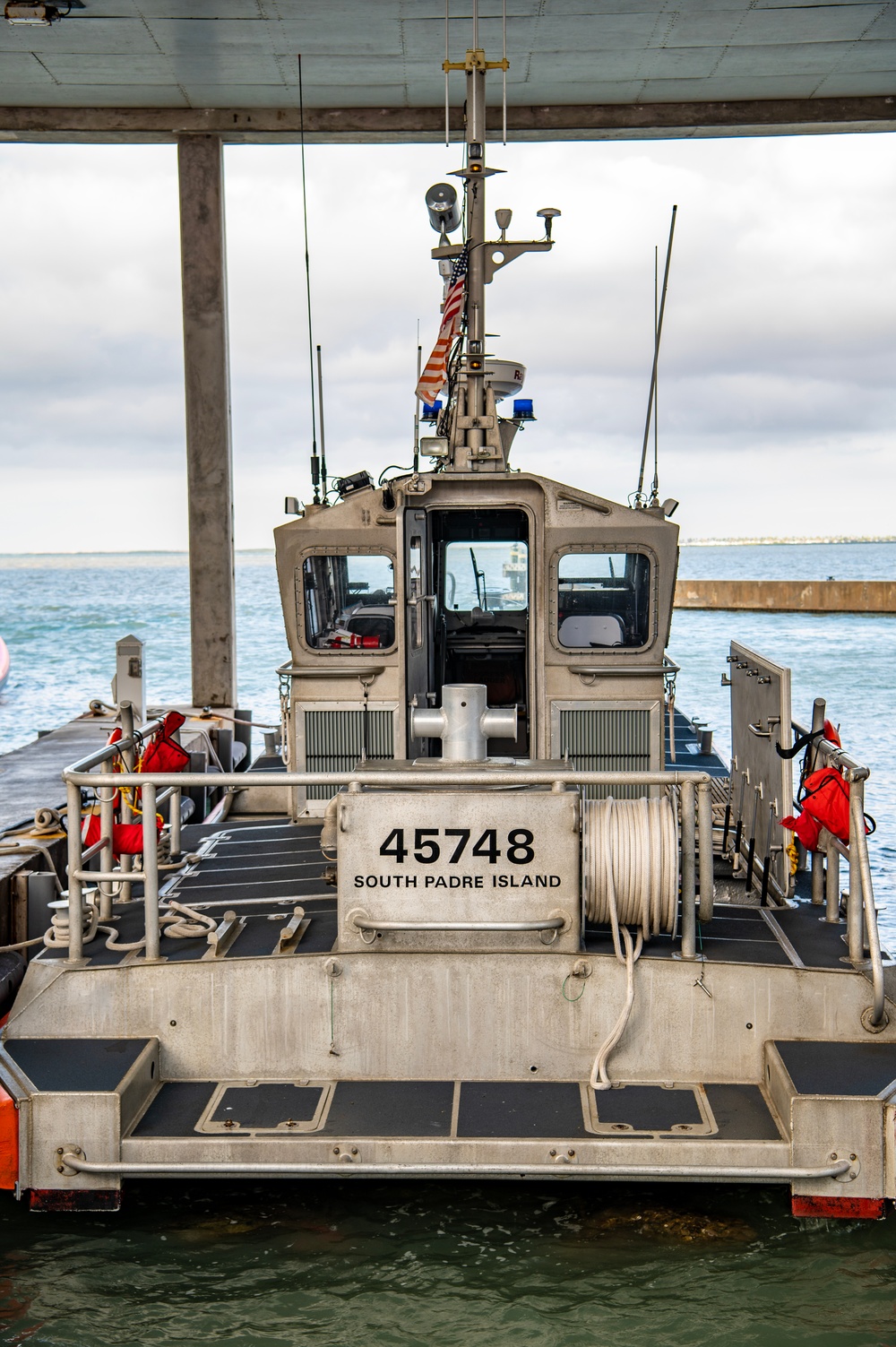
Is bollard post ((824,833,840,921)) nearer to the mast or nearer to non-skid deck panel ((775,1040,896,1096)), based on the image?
non-skid deck panel ((775,1040,896,1096))

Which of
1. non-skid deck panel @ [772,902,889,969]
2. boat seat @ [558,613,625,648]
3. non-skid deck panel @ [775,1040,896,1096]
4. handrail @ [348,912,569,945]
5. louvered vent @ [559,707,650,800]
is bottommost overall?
non-skid deck panel @ [775,1040,896,1096]

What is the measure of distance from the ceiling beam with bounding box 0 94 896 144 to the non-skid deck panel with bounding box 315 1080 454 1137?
1163 centimetres

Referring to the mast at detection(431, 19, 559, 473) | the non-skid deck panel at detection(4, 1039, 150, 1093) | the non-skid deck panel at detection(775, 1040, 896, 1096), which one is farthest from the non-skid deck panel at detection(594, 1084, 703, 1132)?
the mast at detection(431, 19, 559, 473)

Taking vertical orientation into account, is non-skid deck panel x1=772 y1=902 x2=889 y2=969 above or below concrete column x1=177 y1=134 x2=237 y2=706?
below

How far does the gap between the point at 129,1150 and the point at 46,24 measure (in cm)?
1069

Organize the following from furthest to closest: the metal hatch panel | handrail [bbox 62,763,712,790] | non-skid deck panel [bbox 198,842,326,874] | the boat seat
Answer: the boat seat, non-skid deck panel [bbox 198,842,326,874], the metal hatch panel, handrail [bbox 62,763,712,790]

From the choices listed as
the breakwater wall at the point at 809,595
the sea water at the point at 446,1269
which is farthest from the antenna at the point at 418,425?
the breakwater wall at the point at 809,595

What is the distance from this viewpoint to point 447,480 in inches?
281

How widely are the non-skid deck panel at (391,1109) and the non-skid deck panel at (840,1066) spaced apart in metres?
1.33

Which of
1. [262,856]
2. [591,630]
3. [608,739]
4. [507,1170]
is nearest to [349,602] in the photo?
[591,630]

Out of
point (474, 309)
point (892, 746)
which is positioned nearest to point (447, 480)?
point (474, 309)

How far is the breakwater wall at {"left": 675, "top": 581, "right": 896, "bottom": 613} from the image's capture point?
46312mm

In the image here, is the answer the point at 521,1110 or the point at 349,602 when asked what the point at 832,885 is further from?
the point at 349,602

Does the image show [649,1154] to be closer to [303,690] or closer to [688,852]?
[688,852]
